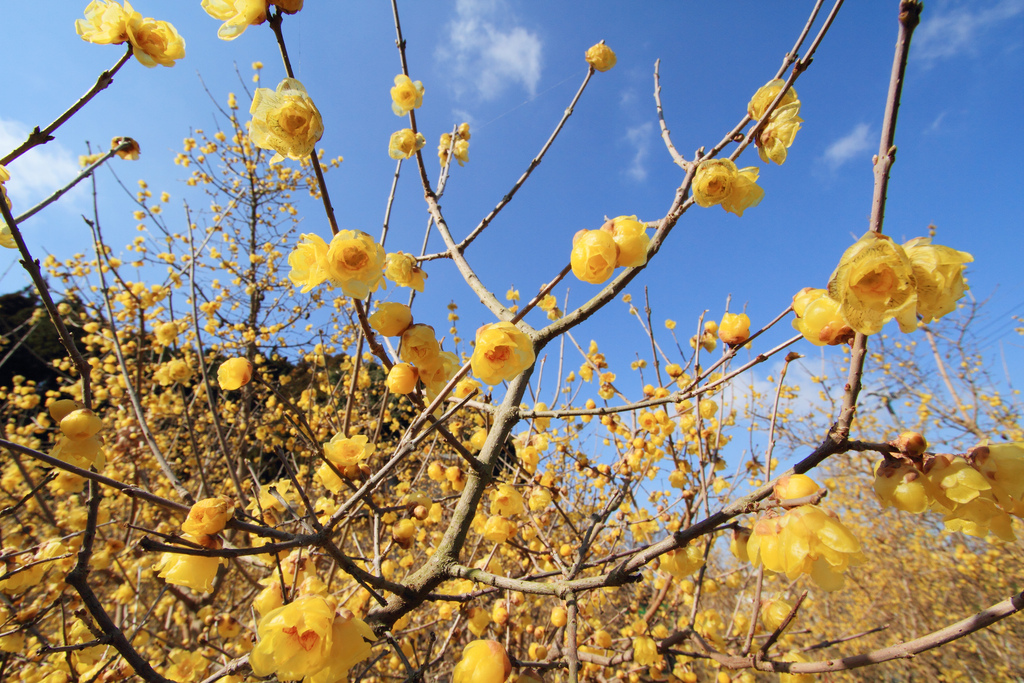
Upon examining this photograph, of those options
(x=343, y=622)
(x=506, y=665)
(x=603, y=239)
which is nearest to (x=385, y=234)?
(x=603, y=239)

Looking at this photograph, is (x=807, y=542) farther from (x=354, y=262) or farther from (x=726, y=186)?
(x=354, y=262)

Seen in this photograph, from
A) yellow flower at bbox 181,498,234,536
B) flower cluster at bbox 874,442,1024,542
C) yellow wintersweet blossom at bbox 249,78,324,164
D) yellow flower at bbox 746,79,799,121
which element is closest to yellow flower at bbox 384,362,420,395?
yellow flower at bbox 181,498,234,536

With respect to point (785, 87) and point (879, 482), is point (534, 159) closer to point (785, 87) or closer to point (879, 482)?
point (785, 87)

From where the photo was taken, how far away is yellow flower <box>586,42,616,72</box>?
2219 mm

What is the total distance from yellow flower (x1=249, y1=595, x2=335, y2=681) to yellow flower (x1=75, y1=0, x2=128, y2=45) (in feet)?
5.64

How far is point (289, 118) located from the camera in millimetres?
1078

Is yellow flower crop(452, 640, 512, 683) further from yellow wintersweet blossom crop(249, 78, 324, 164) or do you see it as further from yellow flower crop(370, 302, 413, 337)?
yellow wintersweet blossom crop(249, 78, 324, 164)

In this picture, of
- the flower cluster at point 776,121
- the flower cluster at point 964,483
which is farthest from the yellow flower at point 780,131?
the flower cluster at point 964,483

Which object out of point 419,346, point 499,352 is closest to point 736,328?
point 499,352

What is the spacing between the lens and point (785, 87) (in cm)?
125

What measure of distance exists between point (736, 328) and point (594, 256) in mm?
845

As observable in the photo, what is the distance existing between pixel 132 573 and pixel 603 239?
19.8ft

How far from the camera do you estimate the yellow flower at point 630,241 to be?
3.76ft

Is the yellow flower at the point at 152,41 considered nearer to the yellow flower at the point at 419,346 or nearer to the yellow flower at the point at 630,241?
the yellow flower at the point at 419,346
